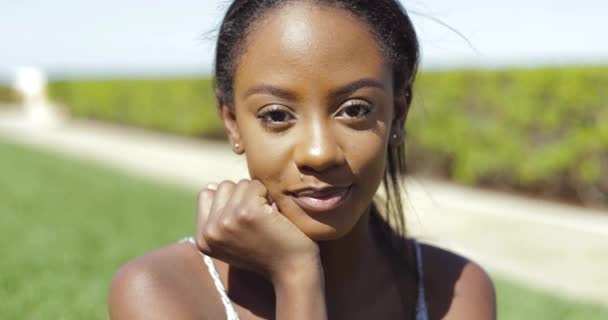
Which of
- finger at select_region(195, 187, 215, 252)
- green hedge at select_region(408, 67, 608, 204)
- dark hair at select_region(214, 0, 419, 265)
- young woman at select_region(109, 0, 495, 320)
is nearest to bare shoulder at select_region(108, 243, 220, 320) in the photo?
young woman at select_region(109, 0, 495, 320)

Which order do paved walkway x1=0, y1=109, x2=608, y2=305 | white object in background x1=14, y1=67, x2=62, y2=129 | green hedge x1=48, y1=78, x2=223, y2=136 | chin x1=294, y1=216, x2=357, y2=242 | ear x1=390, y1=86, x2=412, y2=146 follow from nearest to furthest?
chin x1=294, y1=216, x2=357, y2=242 → ear x1=390, y1=86, x2=412, y2=146 → paved walkway x1=0, y1=109, x2=608, y2=305 → green hedge x1=48, y1=78, x2=223, y2=136 → white object in background x1=14, y1=67, x2=62, y2=129

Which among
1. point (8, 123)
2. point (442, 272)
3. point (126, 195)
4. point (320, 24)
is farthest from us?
point (8, 123)

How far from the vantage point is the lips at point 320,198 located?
1934 mm

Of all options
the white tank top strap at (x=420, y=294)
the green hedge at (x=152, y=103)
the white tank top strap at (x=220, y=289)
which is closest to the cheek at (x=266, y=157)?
the white tank top strap at (x=220, y=289)

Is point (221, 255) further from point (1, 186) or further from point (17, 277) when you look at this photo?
point (1, 186)

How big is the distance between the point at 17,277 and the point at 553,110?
8176 millimetres

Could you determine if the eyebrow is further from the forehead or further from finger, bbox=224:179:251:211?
finger, bbox=224:179:251:211

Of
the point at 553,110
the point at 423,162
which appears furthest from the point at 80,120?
the point at 553,110

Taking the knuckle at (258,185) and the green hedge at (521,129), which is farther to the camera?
the green hedge at (521,129)

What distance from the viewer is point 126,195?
1026cm

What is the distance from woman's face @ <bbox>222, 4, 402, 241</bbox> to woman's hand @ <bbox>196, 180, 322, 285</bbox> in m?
0.04

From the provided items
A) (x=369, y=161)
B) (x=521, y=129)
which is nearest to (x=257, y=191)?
(x=369, y=161)

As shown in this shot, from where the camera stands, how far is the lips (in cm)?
193

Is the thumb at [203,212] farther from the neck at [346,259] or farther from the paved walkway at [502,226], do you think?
the paved walkway at [502,226]
